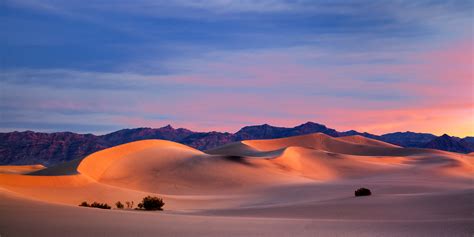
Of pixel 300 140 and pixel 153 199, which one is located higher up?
pixel 300 140

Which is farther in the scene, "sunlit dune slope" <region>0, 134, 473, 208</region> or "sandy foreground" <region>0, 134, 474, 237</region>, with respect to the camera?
"sunlit dune slope" <region>0, 134, 473, 208</region>

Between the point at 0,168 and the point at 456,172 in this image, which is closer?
the point at 456,172

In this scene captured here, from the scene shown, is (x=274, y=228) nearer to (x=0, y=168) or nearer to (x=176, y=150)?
(x=176, y=150)

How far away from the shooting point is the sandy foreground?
43.3 ft

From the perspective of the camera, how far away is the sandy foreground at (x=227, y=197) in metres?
13.2

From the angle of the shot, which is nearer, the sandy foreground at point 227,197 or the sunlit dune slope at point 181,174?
the sandy foreground at point 227,197

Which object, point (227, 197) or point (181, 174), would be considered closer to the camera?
point (227, 197)

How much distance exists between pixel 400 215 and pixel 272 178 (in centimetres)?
3423

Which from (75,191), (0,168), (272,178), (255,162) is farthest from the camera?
(0,168)

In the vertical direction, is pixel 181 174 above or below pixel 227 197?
above

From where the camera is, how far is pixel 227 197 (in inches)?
1527

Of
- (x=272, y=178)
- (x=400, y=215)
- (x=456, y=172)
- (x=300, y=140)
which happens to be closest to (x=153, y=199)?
(x=400, y=215)

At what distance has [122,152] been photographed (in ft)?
182

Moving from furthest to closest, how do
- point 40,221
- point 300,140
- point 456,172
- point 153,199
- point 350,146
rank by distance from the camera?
point 300,140
point 350,146
point 456,172
point 153,199
point 40,221
